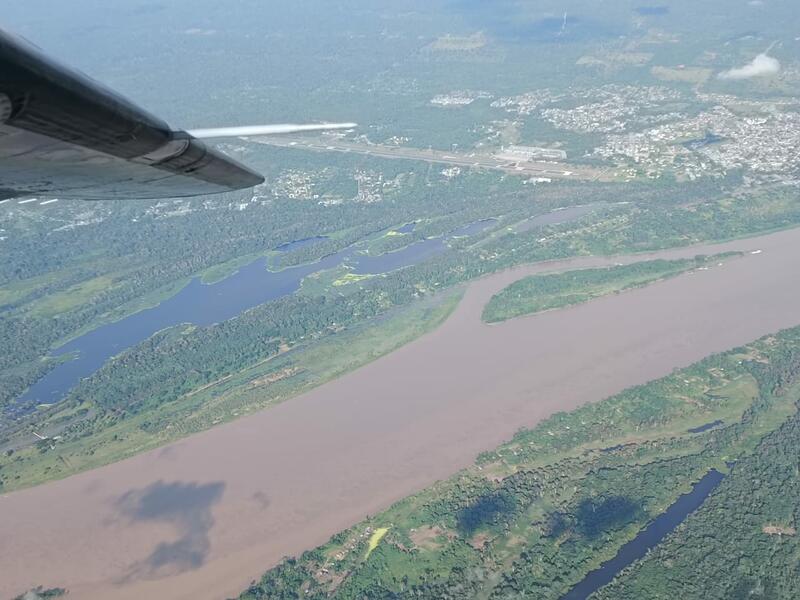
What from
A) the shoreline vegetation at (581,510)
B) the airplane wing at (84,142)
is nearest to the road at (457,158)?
the shoreline vegetation at (581,510)

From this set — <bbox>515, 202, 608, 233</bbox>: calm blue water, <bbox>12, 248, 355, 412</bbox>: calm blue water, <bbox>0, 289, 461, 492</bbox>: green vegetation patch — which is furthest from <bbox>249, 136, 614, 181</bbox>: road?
<bbox>0, 289, 461, 492</bbox>: green vegetation patch

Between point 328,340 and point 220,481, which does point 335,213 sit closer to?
point 328,340

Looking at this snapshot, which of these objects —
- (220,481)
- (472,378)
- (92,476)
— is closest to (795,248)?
(472,378)

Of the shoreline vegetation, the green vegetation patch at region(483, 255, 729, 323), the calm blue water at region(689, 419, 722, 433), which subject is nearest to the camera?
the shoreline vegetation

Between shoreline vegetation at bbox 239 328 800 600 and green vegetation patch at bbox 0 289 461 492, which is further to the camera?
green vegetation patch at bbox 0 289 461 492

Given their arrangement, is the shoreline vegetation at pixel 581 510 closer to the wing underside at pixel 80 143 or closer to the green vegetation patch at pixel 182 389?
the green vegetation patch at pixel 182 389

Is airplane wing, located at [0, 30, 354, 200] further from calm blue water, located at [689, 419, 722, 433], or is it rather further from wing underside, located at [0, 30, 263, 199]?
calm blue water, located at [689, 419, 722, 433]
